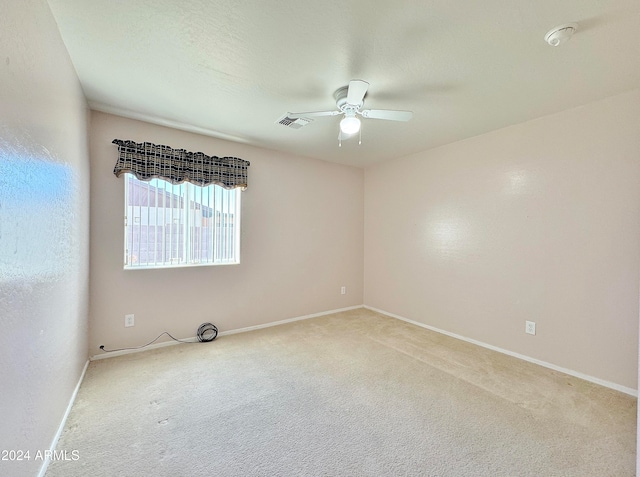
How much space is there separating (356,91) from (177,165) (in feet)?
6.80

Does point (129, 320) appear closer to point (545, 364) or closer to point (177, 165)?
point (177, 165)

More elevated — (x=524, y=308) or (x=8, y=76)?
(x=8, y=76)

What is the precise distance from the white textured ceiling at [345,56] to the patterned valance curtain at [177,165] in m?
0.34

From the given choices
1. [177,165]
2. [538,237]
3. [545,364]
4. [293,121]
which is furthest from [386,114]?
[545,364]

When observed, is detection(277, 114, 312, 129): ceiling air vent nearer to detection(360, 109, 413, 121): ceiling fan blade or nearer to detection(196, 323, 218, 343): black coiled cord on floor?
detection(360, 109, 413, 121): ceiling fan blade

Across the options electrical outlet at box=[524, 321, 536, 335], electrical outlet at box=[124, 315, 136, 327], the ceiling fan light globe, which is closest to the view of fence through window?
electrical outlet at box=[124, 315, 136, 327]

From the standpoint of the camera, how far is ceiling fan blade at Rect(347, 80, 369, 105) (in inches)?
73.6

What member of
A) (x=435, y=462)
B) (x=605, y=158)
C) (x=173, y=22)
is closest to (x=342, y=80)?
(x=173, y=22)

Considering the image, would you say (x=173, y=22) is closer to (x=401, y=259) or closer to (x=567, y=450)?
(x=567, y=450)

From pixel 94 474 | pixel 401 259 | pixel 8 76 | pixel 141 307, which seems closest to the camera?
pixel 8 76

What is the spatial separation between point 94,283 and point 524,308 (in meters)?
4.19

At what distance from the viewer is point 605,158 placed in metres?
2.30

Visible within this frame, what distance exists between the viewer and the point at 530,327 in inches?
107

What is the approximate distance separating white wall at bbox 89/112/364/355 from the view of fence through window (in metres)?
0.10
